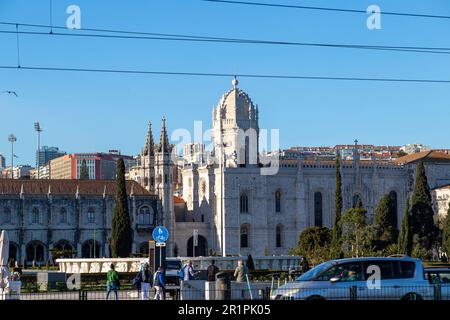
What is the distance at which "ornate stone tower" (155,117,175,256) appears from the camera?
81.7 metres

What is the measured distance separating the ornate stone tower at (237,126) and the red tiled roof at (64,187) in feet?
24.8

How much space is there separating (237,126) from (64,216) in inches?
612

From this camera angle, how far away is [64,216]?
80.2m

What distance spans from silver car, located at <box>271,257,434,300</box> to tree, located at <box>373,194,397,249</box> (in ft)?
160

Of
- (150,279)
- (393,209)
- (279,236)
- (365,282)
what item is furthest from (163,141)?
(365,282)

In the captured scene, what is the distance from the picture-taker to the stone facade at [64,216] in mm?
78375

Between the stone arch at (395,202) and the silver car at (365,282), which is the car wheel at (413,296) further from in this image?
the stone arch at (395,202)

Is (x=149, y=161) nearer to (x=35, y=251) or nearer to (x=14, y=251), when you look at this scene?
(x=35, y=251)

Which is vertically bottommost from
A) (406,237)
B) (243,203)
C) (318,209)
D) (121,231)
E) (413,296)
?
(413,296)

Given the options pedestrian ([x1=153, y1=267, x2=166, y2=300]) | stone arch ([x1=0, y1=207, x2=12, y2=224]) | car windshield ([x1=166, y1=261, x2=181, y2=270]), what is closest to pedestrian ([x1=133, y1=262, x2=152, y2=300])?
pedestrian ([x1=153, y1=267, x2=166, y2=300])

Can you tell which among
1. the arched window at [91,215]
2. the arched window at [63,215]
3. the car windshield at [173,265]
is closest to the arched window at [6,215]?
the arched window at [63,215]
